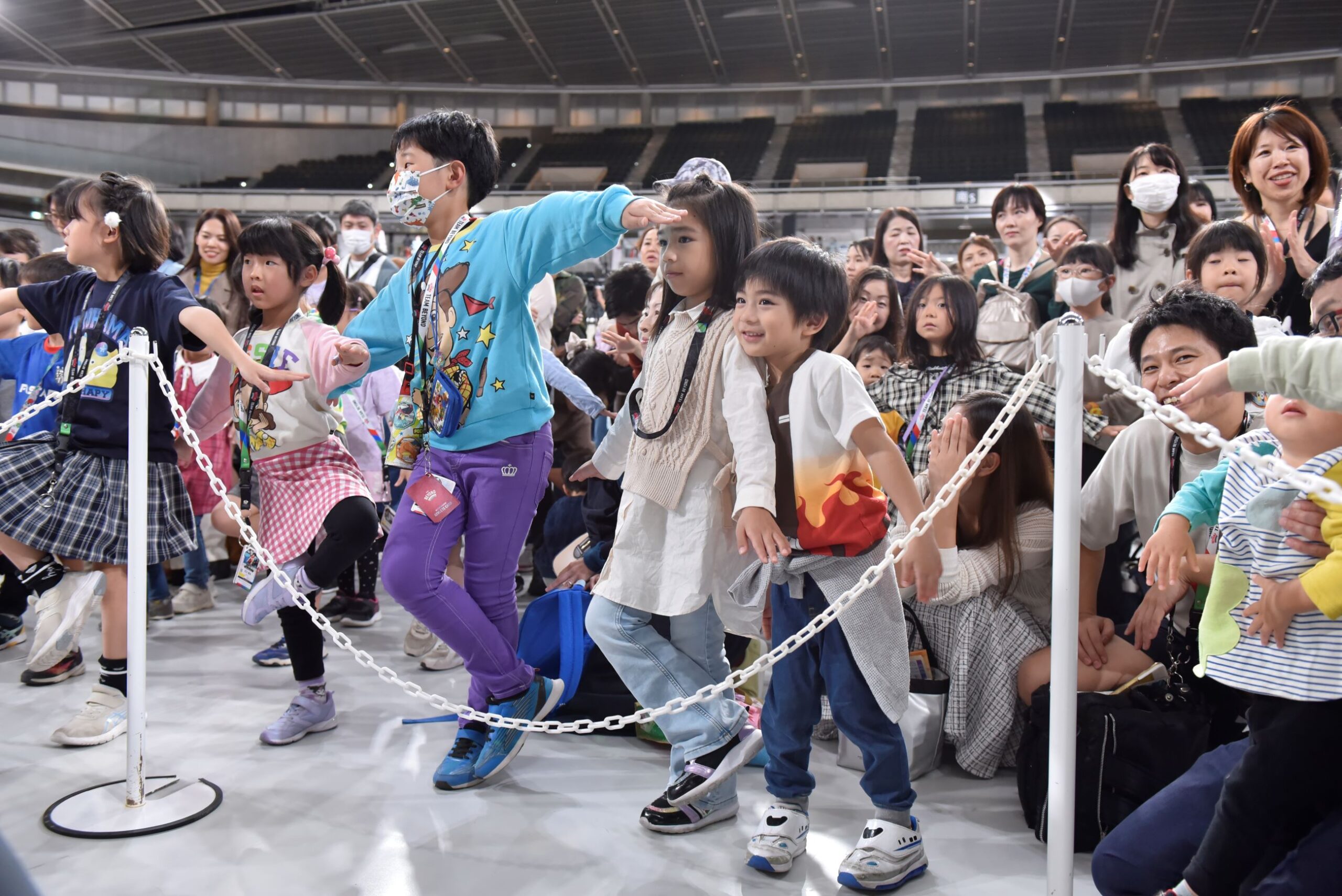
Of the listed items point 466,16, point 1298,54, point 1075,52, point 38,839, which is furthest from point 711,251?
point 1298,54

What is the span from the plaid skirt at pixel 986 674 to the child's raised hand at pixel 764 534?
885mm

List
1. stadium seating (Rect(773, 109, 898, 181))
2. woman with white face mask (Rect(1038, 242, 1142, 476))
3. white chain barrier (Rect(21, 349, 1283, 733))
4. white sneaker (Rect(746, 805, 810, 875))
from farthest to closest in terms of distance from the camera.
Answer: stadium seating (Rect(773, 109, 898, 181)), woman with white face mask (Rect(1038, 242, 1142, 476)), white sneaker (Rect(746, 805, 810, 875)), white chain barrier (Rect(21, 349, 1283, 733))

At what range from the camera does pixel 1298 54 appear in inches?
685

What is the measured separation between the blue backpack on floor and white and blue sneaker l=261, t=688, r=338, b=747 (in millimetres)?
551

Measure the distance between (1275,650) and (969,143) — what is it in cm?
1763

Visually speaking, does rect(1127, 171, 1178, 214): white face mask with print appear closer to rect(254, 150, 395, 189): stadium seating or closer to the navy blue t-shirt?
the navy blue t-shirt

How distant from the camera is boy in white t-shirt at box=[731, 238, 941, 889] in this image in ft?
6.21

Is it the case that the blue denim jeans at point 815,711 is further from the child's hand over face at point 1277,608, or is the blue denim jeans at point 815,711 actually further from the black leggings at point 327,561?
the black leggings at point 327,561

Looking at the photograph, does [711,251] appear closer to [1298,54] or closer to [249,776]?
[249,776]

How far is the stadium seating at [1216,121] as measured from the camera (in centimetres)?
1528

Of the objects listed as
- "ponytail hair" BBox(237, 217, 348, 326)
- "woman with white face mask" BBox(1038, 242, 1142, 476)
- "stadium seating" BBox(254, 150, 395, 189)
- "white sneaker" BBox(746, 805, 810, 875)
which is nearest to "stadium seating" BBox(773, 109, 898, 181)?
"stadium seating" BBox(254, 150, 395, 189)

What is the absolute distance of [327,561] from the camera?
104 inches

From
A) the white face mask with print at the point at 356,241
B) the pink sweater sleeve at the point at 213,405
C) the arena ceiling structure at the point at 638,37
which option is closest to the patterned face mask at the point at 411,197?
the pink sweater sleeve at the point at 213,405

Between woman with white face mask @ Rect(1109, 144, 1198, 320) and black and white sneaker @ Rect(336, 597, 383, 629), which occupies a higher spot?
woman with white face mask @ Rect(1109, 144, 1198, 320)
